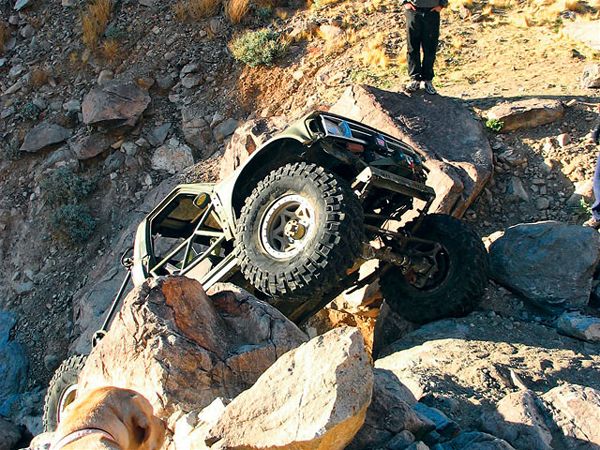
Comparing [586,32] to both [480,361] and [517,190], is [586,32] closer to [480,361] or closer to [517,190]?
[517,190]

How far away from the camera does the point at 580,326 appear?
6586 millimetres

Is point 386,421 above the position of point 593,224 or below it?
above

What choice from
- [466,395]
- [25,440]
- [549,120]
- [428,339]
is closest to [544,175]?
[549,120]

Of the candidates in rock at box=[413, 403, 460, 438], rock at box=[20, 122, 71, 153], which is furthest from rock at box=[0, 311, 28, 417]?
rock at box=[413, 403, 460, 438]

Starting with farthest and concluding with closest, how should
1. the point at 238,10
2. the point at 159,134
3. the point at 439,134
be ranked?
the point at 238,10 → the point at 159,134 → the point at 439,134

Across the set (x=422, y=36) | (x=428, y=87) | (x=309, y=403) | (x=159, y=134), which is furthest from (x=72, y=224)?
(x=309, y=403)

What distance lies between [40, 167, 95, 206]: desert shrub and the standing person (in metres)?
6.46

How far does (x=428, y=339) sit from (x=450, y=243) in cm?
96

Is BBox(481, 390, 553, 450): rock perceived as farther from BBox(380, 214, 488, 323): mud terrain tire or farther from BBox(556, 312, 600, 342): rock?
BBox(380, 214, 488, 323): mud terrain tire

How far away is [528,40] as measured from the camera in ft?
38.2

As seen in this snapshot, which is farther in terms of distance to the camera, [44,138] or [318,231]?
[44,138]

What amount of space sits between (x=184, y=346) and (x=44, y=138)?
33.2 ft

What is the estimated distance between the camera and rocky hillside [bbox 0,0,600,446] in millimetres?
9094

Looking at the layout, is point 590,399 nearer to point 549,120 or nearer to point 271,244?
point 271,244
